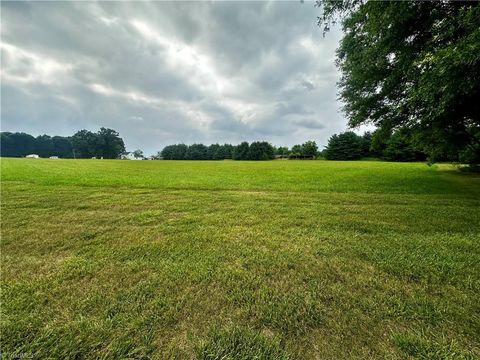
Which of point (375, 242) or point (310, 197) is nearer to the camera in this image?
point (375, 242)

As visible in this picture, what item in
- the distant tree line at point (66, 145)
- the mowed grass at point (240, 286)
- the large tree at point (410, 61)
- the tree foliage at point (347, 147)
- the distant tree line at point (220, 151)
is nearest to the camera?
the mowed grass at point (240, 286)

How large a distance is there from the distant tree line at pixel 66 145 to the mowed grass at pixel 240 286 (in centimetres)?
11182

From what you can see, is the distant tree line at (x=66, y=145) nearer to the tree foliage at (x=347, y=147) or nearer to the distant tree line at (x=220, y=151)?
the distant tree line at (x=220, y=151)

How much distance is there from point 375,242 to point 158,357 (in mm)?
4129

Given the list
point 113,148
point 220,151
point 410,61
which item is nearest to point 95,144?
point 113,148

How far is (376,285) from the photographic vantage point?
2777mm

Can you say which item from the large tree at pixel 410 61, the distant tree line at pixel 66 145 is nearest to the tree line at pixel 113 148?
the distant tree line at pixel 66 145

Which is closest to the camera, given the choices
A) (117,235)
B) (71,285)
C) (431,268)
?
(71,285)

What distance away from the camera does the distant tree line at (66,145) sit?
94.7m

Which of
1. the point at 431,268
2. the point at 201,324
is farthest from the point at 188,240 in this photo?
the point at 431,268

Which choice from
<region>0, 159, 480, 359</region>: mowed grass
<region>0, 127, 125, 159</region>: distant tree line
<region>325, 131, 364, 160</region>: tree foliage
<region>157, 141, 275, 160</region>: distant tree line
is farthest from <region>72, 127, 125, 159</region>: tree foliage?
<region>0, 159, 480, 359</region>: mowed grass

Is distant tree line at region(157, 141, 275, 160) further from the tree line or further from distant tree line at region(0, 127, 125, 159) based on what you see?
distant tree line at region(0, 127, 125, 159)

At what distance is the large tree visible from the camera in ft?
16.9

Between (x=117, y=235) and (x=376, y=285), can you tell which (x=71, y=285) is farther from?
(x=376, y=285)
